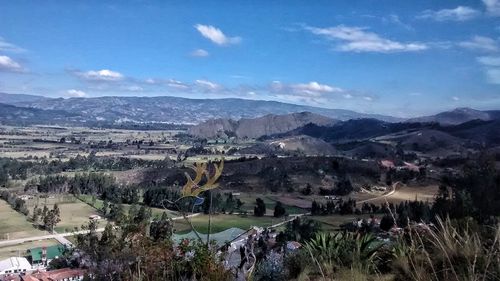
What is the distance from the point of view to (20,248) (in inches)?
1497

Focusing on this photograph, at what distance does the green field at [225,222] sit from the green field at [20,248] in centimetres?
1051

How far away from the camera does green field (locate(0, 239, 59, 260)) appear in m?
35.9

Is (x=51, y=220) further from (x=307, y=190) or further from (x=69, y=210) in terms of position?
(x=307, y=190)

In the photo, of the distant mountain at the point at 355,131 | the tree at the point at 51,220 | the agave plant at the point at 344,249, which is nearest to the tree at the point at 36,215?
the tree at the point at 51,220

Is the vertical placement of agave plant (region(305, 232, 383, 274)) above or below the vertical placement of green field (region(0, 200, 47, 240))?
above

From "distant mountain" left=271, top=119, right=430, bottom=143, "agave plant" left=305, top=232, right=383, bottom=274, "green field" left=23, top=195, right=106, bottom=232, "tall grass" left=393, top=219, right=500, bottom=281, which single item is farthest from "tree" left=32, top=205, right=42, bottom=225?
"distant mountain" left=271, top=119, right=430, bottom=143

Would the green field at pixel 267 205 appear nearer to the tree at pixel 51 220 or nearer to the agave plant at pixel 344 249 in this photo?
the tree at pixel 51 220

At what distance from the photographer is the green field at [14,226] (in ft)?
140

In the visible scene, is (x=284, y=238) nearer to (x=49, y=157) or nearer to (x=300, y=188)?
(x=300, y=188)

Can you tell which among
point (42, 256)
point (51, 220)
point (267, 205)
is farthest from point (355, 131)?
point (42, 256)

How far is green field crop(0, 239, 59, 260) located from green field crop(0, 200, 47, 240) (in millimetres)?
3403

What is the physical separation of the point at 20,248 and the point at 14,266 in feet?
29.0

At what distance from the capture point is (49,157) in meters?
104

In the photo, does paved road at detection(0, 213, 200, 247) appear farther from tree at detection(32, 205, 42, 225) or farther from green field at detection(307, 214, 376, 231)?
green field at detection(307, 214, 376, 231)
